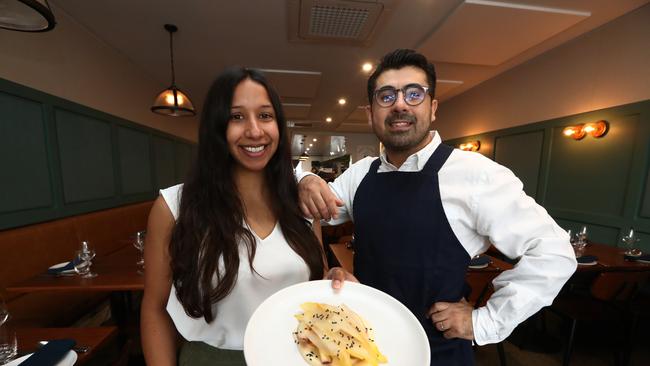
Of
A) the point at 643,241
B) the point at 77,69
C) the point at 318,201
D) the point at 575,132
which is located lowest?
the point at 643,241

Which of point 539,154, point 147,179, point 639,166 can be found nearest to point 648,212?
point 639,166

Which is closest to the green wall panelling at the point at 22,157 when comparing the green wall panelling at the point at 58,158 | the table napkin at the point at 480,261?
the green wall panelling at the point at 58,158

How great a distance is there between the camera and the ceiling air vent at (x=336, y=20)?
279cm

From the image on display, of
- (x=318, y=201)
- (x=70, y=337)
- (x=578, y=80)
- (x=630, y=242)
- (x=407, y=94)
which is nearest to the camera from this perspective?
(x=318, y=201)

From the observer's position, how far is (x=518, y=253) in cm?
112

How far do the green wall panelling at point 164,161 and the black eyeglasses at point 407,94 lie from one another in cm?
563

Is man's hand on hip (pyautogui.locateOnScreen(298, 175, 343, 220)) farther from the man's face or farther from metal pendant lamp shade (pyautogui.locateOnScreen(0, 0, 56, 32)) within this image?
metal pendant lamp shade (pyautogui.locateOnScreen(0, 0, 56, 32))

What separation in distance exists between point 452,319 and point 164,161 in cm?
652

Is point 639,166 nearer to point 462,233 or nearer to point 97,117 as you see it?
point 462,233

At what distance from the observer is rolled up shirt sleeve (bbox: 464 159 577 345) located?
1.06 m

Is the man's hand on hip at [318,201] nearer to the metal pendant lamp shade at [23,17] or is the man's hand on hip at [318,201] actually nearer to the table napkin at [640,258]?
the metal pendant lamp shade at [23,17]

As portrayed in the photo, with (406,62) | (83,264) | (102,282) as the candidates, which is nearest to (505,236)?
(406,62)

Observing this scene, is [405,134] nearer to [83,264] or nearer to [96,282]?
[96,282]

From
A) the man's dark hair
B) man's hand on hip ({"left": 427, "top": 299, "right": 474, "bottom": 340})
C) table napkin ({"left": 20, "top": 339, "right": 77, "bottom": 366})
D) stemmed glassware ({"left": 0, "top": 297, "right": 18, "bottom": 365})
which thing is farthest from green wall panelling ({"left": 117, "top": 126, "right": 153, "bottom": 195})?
man's hand on hip ({"left": 427, "top": 299, "right": 474, "bottom": 340})
